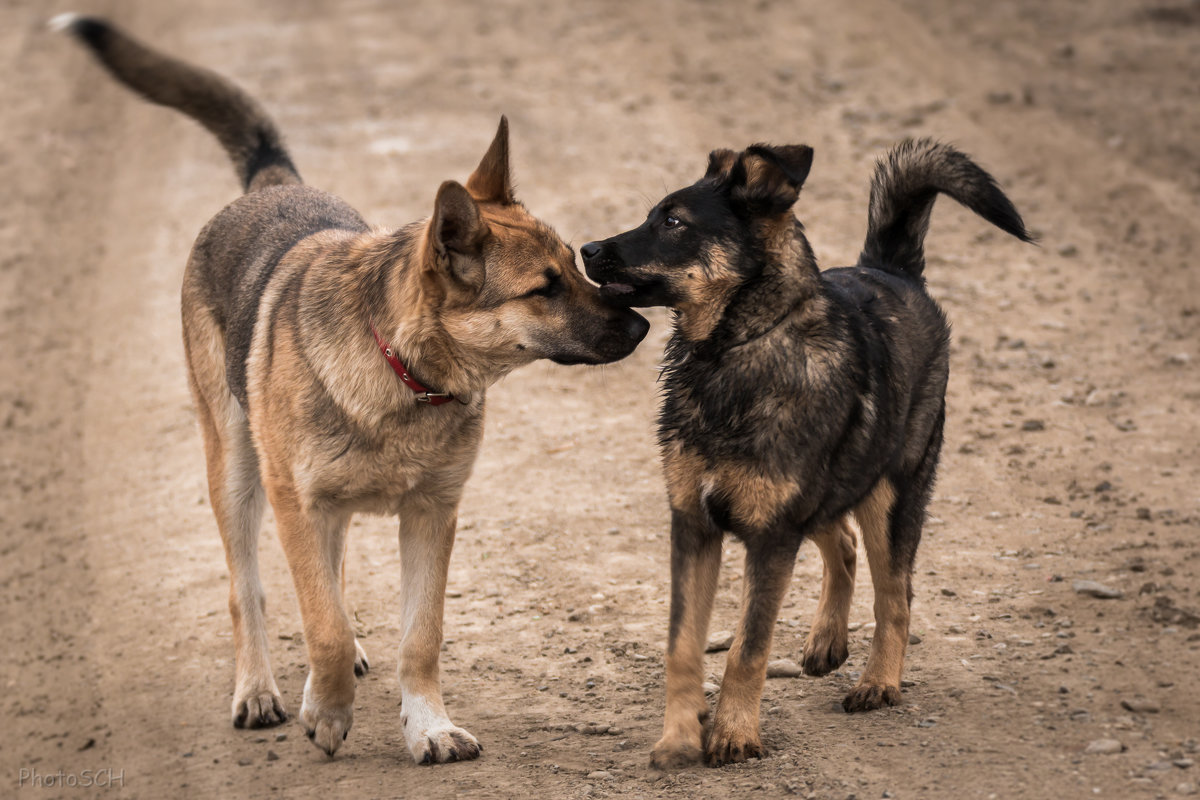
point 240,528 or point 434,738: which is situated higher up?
point 240,528

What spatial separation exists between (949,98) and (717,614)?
860 centimetres

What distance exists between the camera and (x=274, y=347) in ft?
15.9

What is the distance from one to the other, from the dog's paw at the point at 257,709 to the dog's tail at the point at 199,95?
2.51 m

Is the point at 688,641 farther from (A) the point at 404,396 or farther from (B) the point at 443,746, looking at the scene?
(A) the point at 404,396

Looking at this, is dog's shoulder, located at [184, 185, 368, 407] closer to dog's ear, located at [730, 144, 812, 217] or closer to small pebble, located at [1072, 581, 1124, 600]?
dog's ear, located at [730, 144, 812, 217]

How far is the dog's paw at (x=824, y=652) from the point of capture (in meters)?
4.93

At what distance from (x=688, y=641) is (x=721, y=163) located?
5.61 ft

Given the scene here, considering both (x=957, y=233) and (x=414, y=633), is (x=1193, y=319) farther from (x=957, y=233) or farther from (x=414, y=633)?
(x=414, y=633)

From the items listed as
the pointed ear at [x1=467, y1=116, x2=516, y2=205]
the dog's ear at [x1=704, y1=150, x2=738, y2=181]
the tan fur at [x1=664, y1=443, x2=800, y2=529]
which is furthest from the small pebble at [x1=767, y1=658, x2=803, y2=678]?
the pointed ear at [x1=467, y1=116, x2=516, y2=205]

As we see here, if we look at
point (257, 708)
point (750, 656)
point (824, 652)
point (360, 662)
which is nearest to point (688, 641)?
point (750, 656)

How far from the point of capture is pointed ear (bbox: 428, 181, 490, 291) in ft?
14.0

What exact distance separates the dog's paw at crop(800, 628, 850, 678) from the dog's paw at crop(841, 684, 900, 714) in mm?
307

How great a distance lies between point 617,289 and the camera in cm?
446

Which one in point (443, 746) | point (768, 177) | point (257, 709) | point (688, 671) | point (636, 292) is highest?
point (768, 177)
